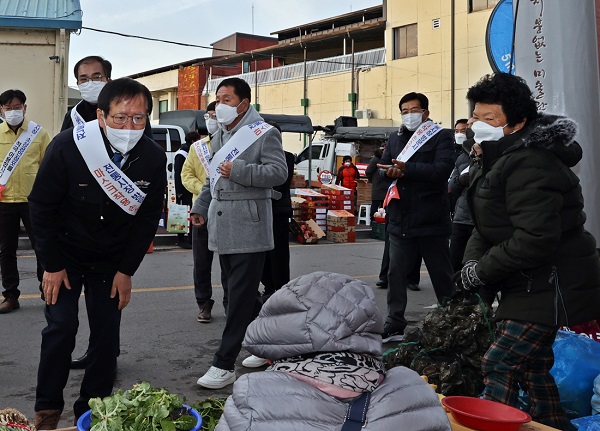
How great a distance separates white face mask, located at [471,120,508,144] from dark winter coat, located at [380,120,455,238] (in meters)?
2.28

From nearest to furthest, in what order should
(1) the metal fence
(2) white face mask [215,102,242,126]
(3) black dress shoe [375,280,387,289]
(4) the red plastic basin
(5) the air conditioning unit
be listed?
1. (4) the red plastic basin
2. (2) white face mask [215,102,242,126]
3. (3) black dress shoe [375,280,387,289]
4. (5) the air conditioning unit
5. (1) the metal fence

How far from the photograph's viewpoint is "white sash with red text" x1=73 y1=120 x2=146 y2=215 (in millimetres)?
A: 3592

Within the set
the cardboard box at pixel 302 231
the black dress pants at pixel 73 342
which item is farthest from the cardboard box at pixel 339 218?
the black dress pants at pixel 73 342

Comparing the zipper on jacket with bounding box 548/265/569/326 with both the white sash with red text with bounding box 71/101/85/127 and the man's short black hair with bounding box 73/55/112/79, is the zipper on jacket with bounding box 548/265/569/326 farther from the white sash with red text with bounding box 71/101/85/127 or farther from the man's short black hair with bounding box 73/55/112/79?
the man's short black hair with bounding box 73/55/112/79

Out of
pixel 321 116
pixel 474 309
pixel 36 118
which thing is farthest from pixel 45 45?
pixel 321 116

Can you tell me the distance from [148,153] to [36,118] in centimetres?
960

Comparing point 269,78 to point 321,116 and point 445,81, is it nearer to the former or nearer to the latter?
point 321,116

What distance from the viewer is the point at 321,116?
38.2 meters

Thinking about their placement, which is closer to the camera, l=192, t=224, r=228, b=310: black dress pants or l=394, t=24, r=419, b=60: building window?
Answer: l=192, t=224, r=228, b=310: black dress pants

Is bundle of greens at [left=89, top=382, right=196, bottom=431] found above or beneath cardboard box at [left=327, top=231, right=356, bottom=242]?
beneath

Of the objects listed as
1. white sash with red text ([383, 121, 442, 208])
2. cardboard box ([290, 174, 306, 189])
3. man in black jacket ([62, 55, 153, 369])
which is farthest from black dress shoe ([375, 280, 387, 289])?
cardboard box ([290, 174, 306, 189])

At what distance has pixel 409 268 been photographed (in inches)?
228

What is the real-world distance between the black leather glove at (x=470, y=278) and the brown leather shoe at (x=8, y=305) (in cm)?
506

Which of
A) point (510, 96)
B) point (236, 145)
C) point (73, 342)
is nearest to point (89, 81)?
point (236, 145)
